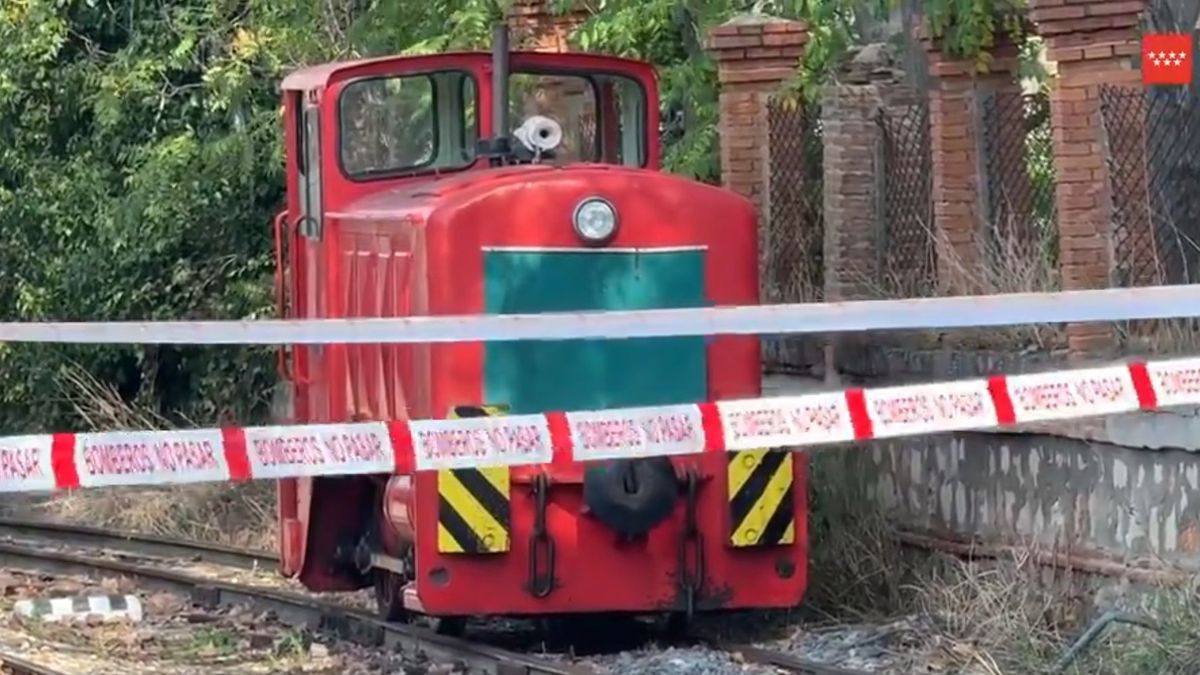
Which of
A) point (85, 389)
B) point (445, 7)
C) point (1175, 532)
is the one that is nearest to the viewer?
point (1175, 532)

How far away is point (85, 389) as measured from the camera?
22.0 metres

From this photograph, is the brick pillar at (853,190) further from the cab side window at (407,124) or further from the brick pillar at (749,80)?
the cab side window at (407,124)

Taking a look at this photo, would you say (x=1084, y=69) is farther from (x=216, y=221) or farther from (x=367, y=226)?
(x=216, y=221)

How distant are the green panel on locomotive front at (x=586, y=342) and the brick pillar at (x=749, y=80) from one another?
4.99 metres

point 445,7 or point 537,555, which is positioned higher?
point 445,7

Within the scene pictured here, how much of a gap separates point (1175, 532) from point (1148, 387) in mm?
2254

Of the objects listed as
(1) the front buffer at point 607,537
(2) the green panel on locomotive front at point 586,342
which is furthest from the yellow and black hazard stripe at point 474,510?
(2) the green panel on locomotive front at point 586,342

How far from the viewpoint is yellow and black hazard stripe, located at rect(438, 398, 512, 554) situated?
10812mm

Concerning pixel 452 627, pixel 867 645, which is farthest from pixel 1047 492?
pixel 452 627

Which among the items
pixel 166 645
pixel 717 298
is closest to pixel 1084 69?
pixel 717 298

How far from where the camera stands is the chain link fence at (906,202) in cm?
1480

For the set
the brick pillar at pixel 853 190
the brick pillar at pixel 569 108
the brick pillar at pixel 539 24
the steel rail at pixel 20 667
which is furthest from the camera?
Answer: the brick pillar at pixel 539 24

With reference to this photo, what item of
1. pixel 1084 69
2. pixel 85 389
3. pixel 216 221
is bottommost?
pixel 85 389

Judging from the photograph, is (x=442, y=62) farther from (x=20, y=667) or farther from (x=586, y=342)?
(x=20, y=667)
